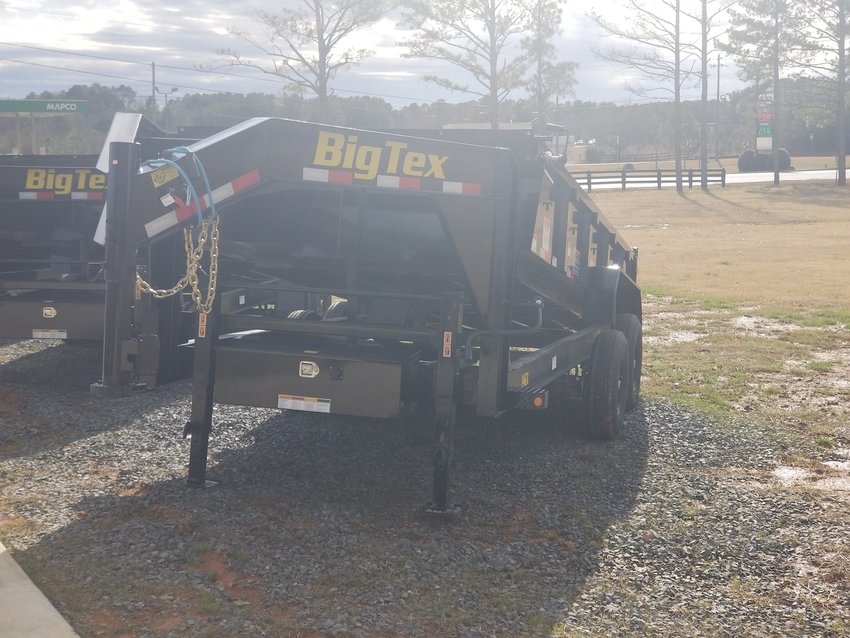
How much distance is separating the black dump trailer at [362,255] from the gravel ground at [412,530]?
0.54 meters

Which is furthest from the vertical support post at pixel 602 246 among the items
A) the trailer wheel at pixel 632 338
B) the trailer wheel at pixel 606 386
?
the trailer wheel at pixel 606 386

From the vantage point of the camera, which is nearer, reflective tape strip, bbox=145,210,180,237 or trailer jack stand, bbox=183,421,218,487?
reflective tape strip, bbox=145,210,180,237

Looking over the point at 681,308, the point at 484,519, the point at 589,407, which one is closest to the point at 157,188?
the point at 484,519

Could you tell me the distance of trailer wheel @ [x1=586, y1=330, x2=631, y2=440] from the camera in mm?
7426

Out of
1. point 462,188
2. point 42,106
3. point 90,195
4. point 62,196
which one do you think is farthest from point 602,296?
point 42,106

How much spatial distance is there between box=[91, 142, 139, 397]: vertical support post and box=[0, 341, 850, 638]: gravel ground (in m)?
0.91

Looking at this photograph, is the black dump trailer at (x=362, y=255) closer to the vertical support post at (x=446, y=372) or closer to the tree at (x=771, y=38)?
the vertical support post at (x=446, y=372)

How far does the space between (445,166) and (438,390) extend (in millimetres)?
1189

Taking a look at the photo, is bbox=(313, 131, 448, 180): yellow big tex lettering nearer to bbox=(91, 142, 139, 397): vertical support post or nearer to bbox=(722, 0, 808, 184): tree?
bbox=(91, 142, 139, 397): vertical support post

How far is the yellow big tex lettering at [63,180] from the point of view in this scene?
32.8 ft

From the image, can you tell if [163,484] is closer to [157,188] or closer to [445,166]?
[157,188]

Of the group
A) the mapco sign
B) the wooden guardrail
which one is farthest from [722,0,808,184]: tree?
the mapco sign

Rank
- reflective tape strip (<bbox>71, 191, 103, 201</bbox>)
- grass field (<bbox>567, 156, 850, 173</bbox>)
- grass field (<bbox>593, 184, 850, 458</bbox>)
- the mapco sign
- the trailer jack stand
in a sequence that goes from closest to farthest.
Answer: the trailer jack stand, grass field (<bbox>593, 184, 850, 458</bbox>), reflective tape strip (<bbox>71, 191, 103, 201</bbox>), the mapco sign, grass field (<bbox>567, 156, 850, 173</bbox>)

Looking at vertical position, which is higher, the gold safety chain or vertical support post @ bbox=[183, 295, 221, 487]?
the gold safety chain
